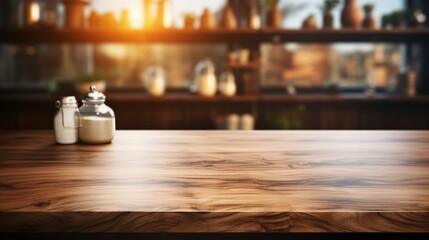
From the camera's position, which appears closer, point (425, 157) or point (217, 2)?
point (425, 157)

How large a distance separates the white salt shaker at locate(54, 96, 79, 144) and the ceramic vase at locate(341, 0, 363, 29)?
2.92 metres

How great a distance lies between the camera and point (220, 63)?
4336mm

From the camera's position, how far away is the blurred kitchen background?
12.9ft

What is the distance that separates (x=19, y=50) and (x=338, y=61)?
2.68m

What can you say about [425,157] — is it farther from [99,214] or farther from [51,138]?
[51,138]

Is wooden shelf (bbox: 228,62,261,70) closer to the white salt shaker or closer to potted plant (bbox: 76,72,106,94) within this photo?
potted plant (bbox: 76,72,106,94)

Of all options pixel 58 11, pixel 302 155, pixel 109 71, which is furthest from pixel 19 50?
pixel 302 155


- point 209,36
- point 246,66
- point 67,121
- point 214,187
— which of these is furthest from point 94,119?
point 209,36

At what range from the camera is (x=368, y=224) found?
87cm

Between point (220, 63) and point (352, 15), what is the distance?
113 centimetres

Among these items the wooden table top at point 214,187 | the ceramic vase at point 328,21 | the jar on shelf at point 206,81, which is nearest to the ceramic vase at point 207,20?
the jar on shelf at point 206,81

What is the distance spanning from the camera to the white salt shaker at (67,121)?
153 centimetres

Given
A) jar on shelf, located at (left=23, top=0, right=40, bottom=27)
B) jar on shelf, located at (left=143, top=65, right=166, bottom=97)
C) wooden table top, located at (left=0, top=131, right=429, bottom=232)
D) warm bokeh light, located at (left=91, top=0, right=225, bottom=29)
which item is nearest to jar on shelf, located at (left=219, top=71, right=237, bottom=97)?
jar on shelf, located at (left=143, top=65, right=166, bottom=97)

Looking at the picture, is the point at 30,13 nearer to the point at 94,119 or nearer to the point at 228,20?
the point at 228,20
